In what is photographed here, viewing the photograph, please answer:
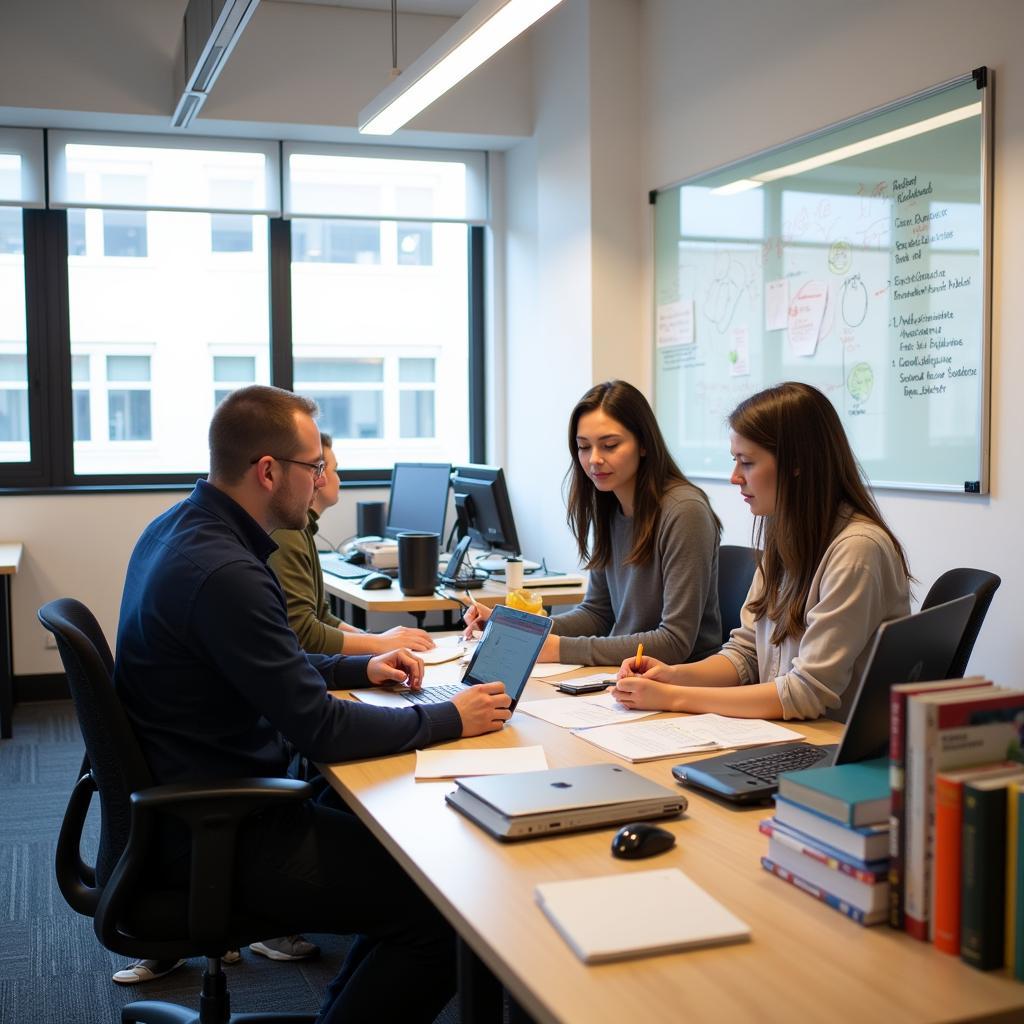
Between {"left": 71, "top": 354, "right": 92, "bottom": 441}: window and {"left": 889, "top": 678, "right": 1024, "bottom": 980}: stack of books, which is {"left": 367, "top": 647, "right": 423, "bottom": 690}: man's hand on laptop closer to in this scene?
{"left": 889, "top": 678, "right": 1024, "bottom": 980}: stack of books

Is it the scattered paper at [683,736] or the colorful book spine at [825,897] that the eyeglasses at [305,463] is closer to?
the scattered paper at [683,736]

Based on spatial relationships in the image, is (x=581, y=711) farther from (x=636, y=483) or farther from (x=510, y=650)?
(x=636, y=483)

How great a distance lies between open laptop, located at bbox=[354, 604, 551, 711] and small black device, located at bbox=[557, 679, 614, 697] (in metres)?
0.17

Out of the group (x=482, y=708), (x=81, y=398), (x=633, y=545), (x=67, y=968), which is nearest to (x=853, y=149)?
(x=633, y=545)

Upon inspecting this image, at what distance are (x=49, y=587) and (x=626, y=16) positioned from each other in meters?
3.58

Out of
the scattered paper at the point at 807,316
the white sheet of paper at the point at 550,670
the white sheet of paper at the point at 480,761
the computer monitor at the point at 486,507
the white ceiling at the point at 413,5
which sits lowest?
the white sheet of paper at the point at 550,670

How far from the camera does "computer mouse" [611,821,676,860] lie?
1354 mm

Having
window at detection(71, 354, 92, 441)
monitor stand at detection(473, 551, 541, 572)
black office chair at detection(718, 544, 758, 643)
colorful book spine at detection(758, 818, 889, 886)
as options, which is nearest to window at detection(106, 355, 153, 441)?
window at detection(71, 354, 92, 441)

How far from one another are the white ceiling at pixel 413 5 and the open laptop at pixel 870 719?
4.21 m

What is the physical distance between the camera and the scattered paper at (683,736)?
1809mm

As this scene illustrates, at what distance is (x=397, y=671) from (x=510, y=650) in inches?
11.5

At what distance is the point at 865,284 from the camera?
3328mm

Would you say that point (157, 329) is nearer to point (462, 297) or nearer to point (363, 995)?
point (462, 297)

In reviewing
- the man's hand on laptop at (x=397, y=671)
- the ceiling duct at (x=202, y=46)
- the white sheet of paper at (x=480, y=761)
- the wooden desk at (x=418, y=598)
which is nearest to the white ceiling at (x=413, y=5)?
the ceiling duct at (x=202, y=46)
